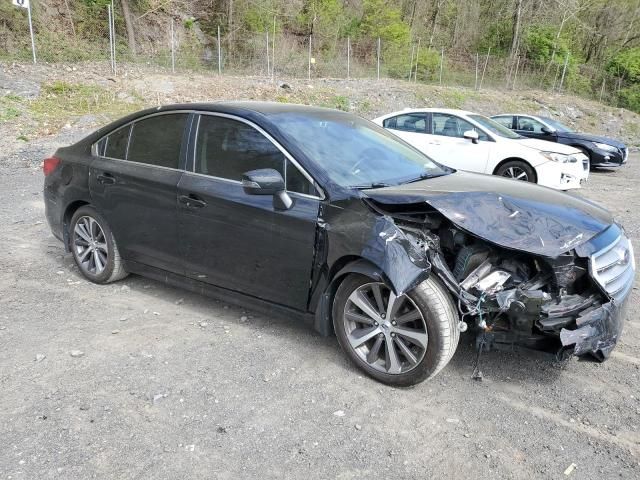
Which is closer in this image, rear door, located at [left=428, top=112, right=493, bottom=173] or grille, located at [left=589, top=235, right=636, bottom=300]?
grille, located at [left=589, top=235, right=636, bottom=300]

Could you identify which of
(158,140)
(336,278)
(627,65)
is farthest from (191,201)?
(627,65)

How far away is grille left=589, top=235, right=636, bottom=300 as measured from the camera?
3074 millimetres

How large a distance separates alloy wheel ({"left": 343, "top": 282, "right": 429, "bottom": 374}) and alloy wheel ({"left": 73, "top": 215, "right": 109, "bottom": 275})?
8.34ft

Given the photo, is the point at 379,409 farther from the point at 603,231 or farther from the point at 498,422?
the point at 603,231

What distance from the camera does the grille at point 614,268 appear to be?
10.1 feet

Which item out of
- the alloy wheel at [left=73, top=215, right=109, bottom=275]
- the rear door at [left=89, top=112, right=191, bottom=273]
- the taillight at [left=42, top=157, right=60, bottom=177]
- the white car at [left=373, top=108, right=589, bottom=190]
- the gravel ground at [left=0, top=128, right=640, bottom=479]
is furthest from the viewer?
the white car at [left=373, top=108, right=589, bottom=190]

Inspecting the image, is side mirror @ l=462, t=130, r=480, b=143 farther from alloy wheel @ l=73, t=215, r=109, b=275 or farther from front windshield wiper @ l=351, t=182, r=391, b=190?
alloy wheel @ l=73, t=215, r=109, b=275

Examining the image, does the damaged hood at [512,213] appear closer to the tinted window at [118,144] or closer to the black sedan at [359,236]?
the black sedan at [359,236]

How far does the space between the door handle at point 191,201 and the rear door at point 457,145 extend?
6.69m

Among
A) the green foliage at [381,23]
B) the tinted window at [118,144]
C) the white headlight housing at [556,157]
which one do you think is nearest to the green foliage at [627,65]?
the green foliage at [381,23]

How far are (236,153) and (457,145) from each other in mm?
6843

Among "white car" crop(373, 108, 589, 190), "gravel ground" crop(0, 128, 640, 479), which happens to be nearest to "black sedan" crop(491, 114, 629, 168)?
"white car" crop(373, 108, 589, 190)

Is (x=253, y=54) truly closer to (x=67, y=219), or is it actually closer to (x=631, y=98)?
(x=67, y=219)

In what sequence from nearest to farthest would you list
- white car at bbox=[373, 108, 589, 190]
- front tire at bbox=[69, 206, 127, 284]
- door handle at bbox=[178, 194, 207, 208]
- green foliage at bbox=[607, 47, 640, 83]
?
door handle at bbox=[178, 194, 207, 208] → front tire at bbox=[69, 206, 127, 284] → white car at bbox=[373, 108, 589, 190] → green foliage at bbox=[607, 47, 640, 83]
